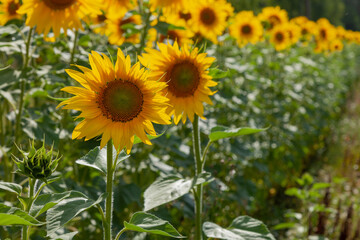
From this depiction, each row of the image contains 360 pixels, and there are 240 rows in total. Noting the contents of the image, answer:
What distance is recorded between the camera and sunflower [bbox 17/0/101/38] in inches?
68.1

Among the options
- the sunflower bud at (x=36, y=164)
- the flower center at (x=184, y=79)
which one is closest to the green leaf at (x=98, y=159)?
the sunflower bud at (x=36, y=164)

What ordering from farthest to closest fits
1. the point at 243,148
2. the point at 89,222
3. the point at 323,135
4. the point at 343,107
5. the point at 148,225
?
the point at 343,107
the point at 323,135
the point at 243,148
the point at 89,222
the point at 148,225

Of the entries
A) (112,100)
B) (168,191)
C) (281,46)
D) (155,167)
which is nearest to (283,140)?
(281,46)

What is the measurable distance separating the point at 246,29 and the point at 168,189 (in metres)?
2.74

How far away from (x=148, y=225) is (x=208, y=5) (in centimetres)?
222

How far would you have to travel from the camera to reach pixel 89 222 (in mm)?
1993

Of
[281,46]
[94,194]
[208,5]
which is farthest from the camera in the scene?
[281,46]

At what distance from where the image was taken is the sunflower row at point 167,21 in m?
1.76

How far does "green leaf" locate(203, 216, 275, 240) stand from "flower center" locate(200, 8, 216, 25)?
5.96 feet

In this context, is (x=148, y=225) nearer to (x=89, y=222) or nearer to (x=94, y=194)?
(x=94, y=194)

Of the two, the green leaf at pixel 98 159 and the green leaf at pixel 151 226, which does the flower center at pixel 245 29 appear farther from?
the green leaf at pixel 151 226

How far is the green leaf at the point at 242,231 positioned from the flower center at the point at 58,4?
3.49 feet

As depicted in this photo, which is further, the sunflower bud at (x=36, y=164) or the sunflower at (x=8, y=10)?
the sunflower at (x=8, y=10)

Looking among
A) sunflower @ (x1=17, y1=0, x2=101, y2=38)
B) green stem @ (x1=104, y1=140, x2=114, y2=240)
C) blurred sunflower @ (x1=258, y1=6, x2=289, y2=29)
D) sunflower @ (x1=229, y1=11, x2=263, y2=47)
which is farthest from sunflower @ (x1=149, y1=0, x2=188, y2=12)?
blurred sunflower @ (x1=258, y1=6, x2=289, y2=29)
